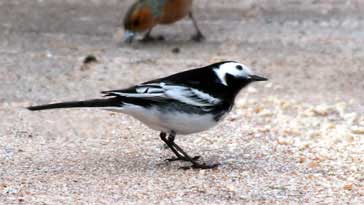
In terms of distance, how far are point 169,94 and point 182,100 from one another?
0.09 meters

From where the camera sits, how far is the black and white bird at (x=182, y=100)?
6348 mm

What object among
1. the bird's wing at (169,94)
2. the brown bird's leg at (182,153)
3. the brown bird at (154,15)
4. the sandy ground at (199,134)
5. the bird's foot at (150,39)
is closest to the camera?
the sandy ground at (199,134)

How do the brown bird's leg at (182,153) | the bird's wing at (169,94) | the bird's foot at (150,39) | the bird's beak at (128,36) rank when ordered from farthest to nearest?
the bird's foot at (150,39) → the bird's beak at (128,36) → the brown bird's leg at (182,153) → the bird's wing at (169,94)

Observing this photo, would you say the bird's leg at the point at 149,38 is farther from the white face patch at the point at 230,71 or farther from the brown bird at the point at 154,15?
the white face patch at the point at 230,71

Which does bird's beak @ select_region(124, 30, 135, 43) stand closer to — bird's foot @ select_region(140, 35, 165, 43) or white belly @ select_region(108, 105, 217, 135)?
bird's foot @ select_region(140, 35, 165, 43)

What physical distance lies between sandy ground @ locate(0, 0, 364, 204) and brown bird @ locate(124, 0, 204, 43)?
0.24 m

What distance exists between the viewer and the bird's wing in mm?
6344

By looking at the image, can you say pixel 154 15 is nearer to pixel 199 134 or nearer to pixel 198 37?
pixel 198 37

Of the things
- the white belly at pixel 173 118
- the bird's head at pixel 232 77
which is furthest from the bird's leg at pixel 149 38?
the white belly at pixel 173 118

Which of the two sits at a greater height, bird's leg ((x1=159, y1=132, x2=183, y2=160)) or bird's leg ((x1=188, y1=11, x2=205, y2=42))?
bird's leg ((x1=159, y1=132, x2=183, y2=160))

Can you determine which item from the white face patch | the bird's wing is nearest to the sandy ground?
the bird's wing

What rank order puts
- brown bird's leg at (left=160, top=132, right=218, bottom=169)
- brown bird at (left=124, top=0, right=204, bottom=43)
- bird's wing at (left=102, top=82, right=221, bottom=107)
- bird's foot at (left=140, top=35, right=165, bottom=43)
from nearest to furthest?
1. bird's wing at (left=102, top=82, right=221, bottom=107)
2. brown bird's leg at (left=160, top=132, right=218, bottom=169)
3. brown bird at (left=124, top=0, right=204, bottom=43)
4. bird's foot at (left=140, top=35, right=165, bottom=43)

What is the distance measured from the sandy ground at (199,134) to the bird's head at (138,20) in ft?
0.91

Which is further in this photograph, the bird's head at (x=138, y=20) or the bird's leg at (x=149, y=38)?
the bird's leg at (x=149, y=38)
